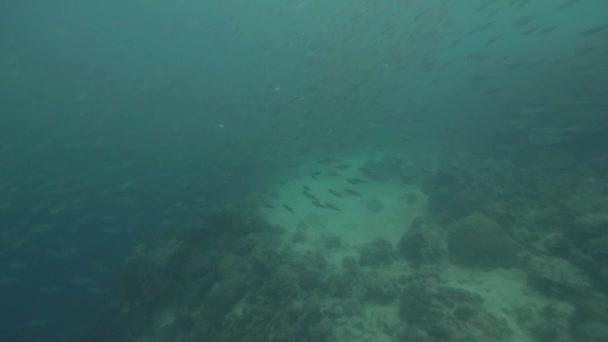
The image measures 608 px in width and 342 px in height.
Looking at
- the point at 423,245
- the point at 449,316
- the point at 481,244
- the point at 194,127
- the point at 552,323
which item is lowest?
the point at 194,127

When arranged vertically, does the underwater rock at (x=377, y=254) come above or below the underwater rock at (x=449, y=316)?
below

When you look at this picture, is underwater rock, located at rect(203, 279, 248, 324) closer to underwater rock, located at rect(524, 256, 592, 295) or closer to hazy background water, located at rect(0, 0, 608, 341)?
hazy background water, located at rect(0, 0, 608, 341)

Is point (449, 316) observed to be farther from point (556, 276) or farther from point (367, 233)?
point (367, 233)

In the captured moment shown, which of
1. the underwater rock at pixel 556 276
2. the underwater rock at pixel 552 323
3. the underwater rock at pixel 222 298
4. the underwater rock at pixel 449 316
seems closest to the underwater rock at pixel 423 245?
the underwater rock at pixel 449 316

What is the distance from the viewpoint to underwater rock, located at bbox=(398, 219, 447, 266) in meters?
11.4

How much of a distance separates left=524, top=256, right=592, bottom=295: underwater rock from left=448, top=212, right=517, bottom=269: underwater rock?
2.70 ft

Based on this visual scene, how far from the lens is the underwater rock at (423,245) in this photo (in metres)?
11.4

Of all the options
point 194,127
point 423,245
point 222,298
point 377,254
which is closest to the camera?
point 222,298

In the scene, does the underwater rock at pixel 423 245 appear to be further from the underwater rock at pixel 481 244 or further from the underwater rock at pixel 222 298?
the underwater rock at pixel 222 298

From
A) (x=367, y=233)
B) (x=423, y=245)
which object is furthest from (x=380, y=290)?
(x=367, y=233)

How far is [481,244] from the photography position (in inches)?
423

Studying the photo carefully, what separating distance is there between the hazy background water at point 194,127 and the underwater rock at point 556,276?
983 cm

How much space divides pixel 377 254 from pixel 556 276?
5551 mm

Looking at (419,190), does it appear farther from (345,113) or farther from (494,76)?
(494,76)
